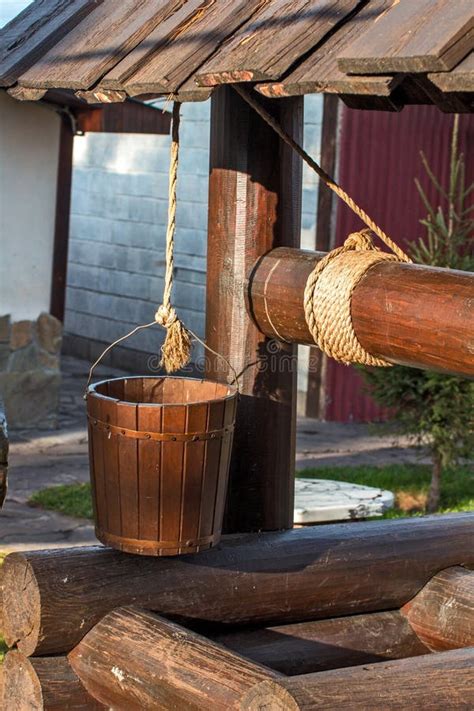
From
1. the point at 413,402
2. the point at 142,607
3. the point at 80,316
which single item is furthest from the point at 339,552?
the point at 80,316

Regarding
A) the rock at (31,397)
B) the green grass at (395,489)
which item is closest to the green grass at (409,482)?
the green grass at (395,489)

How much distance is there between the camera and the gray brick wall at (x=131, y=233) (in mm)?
11234

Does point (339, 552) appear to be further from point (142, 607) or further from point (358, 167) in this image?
point (358, 167)

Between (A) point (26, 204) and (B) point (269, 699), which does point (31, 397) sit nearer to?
(A) point (26, 204)

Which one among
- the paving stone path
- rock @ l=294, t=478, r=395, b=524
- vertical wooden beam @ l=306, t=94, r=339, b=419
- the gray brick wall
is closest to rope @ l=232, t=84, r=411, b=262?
rock @ l=294, t=478, r=395, b=524

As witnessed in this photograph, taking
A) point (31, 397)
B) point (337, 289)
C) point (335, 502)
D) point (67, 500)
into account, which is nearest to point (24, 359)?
point (31, 397)

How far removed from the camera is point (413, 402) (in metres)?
7.45

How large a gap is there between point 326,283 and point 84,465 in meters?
5.11

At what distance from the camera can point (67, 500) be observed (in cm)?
746

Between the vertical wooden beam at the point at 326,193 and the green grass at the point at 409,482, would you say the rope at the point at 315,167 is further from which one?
the vertical wooden beam at the point at 326,193

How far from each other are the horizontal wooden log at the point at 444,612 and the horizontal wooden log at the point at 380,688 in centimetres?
69

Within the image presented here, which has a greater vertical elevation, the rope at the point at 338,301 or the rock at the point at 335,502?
the rope at the point at 338,301

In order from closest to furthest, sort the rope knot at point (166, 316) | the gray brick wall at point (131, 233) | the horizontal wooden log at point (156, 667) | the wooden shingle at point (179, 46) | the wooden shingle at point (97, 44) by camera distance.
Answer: the horizontal wooden log at point (156, 667)
the wooden shingle at point (179, 46)
the wooden shingle at point (97, 44)
the rope knot at point (166, 316)
the gray brick wall at point (131, 233)

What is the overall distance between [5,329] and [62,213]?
1006mm
